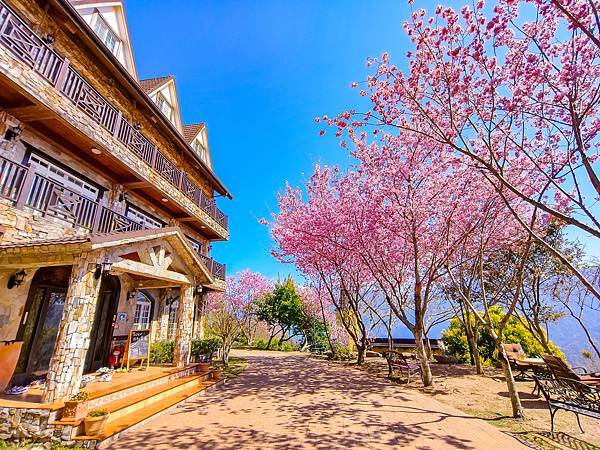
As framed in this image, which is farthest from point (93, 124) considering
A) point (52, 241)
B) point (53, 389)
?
point (53, 389)

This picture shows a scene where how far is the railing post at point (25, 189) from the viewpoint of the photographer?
5.98 metres

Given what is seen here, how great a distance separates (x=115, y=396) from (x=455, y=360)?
52.5ft

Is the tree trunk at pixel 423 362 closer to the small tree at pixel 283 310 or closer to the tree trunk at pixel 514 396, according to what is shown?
the tree trunk at pixel 514 396

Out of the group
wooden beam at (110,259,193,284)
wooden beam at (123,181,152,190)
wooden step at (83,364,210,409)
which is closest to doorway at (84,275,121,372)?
wooden step at (83,364,210,409)

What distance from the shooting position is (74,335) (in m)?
5.07

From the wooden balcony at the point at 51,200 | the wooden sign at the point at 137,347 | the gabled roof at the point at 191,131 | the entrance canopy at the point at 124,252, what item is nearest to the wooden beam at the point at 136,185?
the wooden balcony at the point at 51,200

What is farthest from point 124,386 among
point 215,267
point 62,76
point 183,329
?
point 215,267

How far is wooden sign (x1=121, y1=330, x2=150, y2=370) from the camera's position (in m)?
8.51

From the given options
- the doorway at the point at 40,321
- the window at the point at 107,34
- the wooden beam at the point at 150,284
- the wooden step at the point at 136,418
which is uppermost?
the window at the point at 107,34

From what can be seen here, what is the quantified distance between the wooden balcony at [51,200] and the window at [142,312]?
3875 millimetres

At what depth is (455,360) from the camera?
1550 cm

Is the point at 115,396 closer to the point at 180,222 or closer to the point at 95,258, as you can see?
the point at 95,258

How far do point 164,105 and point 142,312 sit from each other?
10041 millimetres

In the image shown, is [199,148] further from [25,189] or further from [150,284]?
[25,189]
